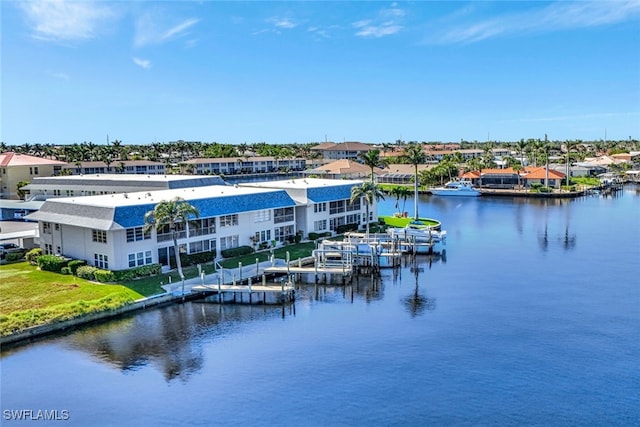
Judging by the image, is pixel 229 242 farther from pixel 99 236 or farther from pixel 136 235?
pixel 99 236

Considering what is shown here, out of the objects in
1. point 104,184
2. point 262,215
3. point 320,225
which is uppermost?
point 104,184

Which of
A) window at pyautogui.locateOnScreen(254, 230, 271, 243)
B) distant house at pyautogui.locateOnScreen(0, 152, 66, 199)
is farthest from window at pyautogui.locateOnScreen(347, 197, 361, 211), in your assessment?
distant house at pyautogui.locateOnScreen(0, 152, 66, 199)

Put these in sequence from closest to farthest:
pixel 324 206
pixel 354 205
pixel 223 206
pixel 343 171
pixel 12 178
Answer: pixel 223 206 < pixel 324 206 < pixel 354 205 < pixel 12 178 < pixel 343 171

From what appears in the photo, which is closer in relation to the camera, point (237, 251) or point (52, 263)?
point (52, 263)

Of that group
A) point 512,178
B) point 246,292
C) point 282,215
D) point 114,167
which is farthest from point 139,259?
point 512,178

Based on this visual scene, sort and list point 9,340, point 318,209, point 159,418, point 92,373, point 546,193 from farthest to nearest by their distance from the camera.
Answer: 1. point 546,193
2. point 318,209
3. point 9,340
4. point 92,373
5. point 159,418

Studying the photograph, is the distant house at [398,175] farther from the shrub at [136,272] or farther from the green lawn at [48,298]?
the green lawn at [48,298]

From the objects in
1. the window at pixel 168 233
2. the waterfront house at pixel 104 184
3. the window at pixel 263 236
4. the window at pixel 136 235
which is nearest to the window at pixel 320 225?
the window at pixel 263 236

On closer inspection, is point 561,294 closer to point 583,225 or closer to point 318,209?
point 318,209

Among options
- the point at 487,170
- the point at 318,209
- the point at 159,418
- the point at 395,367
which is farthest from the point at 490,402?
the point at 487,170
